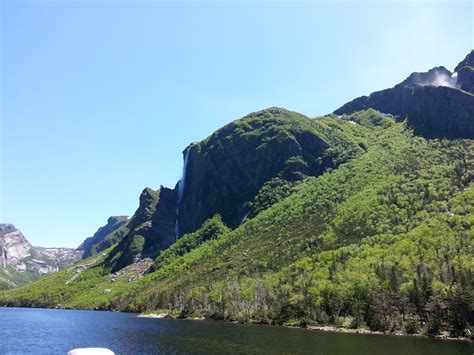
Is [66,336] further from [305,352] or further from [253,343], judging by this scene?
[305,352]

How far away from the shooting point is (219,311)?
174 meters

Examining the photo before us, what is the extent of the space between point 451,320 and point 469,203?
106 metres

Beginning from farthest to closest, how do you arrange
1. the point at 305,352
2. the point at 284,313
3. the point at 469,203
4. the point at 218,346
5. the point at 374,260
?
the point at 469,203 → the point at 374,260 → the point at 284,313 → the point at 218,346 → the point at 305,352

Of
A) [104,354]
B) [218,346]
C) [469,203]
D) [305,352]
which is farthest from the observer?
[469,203]

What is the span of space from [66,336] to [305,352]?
230 feet

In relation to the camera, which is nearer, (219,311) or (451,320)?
(451,320)

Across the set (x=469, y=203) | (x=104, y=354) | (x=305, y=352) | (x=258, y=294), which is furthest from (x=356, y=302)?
(x=104, y=354)

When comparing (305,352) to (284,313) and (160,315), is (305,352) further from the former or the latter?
(160,315)

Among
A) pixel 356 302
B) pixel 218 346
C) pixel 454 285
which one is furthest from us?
pixel 356 302

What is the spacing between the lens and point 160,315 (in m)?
200

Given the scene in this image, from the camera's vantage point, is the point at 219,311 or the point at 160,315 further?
the point at 160,315

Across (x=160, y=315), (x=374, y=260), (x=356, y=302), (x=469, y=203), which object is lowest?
(x=160, y=315)

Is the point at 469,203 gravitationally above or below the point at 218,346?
above

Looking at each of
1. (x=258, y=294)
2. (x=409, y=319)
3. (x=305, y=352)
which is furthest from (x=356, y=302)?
(x=305, y=352)
